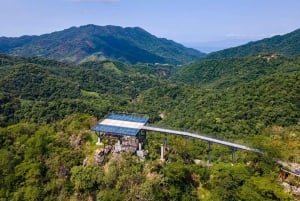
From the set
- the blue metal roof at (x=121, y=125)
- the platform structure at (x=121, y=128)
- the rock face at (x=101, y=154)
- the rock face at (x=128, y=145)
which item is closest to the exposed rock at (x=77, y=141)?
the platform structure at (x=121, y=128)

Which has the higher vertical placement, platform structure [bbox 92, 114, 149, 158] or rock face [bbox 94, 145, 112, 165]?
platform structure [bbox 92, 114, 149, 158]

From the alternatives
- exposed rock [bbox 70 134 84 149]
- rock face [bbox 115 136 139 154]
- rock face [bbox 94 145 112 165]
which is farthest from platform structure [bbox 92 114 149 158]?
exposed rock [bbox 70 134 84 149]

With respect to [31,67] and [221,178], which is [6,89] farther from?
[221,178]

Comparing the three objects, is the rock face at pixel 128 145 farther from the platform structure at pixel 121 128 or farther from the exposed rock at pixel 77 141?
the exposed rock at pixel 77 141

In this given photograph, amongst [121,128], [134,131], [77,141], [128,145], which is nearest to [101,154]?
[128,145]

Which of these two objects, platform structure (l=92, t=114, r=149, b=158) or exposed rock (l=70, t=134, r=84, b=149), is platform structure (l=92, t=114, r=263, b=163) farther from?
exposed rock (l=70, t=134, r=84, b=149)

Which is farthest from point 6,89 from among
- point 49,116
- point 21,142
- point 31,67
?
point 21,142

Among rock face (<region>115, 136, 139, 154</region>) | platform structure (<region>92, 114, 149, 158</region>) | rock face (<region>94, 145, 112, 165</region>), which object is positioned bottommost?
rock face (<region>94, 145, 112, 165</region>)
